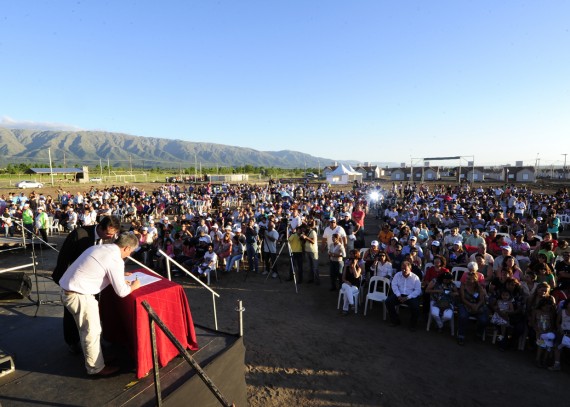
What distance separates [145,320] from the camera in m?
3.07

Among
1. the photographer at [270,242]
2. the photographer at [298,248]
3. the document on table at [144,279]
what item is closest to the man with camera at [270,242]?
the photographer at [270,242]

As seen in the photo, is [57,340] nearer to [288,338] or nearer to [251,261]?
[288,338]

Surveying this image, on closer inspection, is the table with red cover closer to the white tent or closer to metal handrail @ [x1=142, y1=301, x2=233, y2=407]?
metal handrail @ [x1=142, y1=301, x2=233, y2=407]

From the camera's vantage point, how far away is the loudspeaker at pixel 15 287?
17.9 feet

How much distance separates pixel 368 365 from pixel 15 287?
6025 mm

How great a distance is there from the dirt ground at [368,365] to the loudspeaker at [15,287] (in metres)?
2.98

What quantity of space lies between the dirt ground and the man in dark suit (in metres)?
2.32

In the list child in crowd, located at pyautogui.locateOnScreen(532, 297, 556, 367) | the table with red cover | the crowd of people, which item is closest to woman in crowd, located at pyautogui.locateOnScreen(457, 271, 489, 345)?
the crowd of people

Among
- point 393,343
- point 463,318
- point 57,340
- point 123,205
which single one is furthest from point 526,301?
point 123,205

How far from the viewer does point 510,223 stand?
11.9 metres

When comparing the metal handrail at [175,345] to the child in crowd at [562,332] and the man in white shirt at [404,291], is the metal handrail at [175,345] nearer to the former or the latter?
the man in white shirt at [404,291]

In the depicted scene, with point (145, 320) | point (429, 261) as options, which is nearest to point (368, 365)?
point (145, 320)

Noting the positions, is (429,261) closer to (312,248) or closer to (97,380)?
(312,248)

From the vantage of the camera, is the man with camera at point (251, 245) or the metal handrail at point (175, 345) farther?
the man with camera at point (251, 245)
